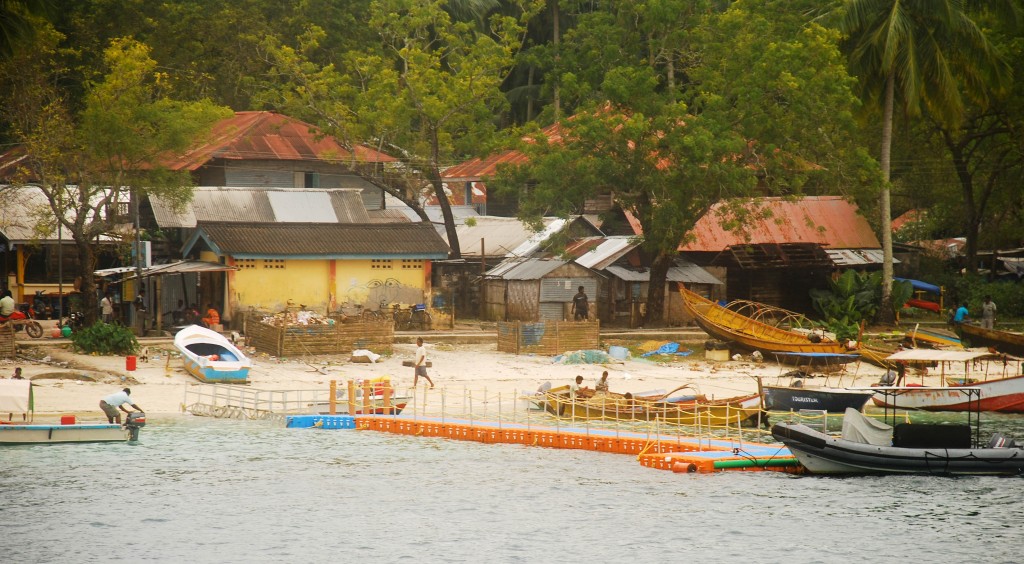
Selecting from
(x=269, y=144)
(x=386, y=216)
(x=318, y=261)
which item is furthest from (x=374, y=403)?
(x=269, y=144)

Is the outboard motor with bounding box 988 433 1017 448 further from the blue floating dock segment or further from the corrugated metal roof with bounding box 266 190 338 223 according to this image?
the corrugated metal roof with bounding box 266 190 338 223

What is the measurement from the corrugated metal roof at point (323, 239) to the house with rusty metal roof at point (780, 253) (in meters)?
11.2

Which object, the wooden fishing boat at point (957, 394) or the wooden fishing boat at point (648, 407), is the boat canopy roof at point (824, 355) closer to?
the wooden fishing boat at point (957, 394)

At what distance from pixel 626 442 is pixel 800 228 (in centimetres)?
2637

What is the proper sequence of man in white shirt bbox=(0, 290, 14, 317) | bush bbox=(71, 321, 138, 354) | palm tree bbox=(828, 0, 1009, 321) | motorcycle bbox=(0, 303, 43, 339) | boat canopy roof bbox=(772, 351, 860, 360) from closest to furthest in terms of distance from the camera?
1. bush bbox=(71, 321, 138, 354)
2. boat canopy roof bbox=(772, 351, 860, 360)
3. motorcycle bbox=(0, 303, 43, 339)
4. man in white shirt bbox=(0, 290, 14, 317)
5. palm tree bbox=(828, 0, 1009, 321)

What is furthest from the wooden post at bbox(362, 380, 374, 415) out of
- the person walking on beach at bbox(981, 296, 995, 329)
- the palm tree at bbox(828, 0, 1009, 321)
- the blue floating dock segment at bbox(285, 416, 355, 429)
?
the person walking on beach at bbox(981, 296, 995, 329)

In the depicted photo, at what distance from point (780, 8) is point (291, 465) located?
108 ft

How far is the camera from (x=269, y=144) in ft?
183

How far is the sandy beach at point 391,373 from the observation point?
3519 cm

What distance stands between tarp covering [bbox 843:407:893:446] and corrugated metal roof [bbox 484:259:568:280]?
2146 cm

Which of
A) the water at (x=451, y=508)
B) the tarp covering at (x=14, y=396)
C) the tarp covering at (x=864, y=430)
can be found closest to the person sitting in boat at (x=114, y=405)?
the water at (x=451, y=508)

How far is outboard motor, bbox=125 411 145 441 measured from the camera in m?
30.6

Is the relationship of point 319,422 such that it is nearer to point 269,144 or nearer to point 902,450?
point 902,450

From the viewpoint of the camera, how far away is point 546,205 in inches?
1902
